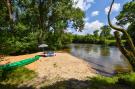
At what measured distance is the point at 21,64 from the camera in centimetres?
2569

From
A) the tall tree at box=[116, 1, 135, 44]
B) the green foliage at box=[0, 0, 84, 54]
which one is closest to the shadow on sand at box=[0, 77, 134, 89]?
the green foliage at box=[0, 0, 84, 54]

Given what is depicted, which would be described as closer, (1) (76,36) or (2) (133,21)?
(2) (133,21)

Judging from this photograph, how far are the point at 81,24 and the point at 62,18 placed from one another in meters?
7.27

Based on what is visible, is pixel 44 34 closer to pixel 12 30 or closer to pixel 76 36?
pixel 12 30

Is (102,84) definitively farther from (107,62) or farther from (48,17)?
(48,17)

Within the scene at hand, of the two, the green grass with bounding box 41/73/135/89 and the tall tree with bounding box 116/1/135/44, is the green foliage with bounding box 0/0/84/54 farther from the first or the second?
the green grass with bounding box 41/73/135/89

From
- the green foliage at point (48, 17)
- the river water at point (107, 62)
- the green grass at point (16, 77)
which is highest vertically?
the green foliage at point (48, 17)

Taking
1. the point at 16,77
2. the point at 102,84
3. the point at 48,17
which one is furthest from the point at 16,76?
the point at 48,17

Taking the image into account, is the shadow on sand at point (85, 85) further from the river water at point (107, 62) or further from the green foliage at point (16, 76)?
the river water at point (107, 62)

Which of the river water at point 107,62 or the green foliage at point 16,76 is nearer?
the green foliage at point 16,76

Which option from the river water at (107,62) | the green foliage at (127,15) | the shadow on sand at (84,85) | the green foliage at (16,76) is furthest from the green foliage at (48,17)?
the shadow on sand at (84,85)

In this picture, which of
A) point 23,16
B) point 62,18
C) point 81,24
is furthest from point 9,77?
point 81,24

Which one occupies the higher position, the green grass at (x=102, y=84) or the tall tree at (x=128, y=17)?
the tall tree at (x=128, y=17)

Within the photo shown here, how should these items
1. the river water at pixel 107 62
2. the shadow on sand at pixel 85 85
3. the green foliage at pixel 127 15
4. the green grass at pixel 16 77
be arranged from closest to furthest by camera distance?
the shadow on sand at pixel 85 85 → the green grass at pixel 16 77 → the river water at pixel 107 62 → the green foliage at pixel 127 15
